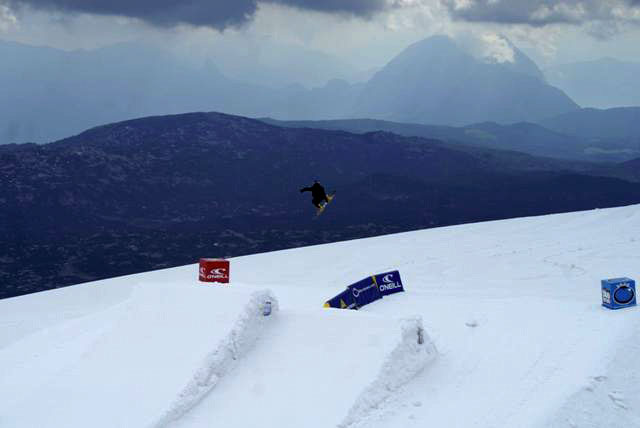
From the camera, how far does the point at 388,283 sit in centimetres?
2575

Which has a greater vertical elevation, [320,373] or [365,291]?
[365,291]

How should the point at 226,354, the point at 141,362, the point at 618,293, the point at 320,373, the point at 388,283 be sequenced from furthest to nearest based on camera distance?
the point at 388,283, the point at 618,293, the point at 141,362, the point at 226,354, the point at 320,373

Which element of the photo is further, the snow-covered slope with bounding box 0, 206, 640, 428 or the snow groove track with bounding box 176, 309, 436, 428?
the snow groove track with bounding box 176, 309, 436, 428

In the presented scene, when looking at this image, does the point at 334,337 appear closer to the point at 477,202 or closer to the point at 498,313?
the point at 498,313

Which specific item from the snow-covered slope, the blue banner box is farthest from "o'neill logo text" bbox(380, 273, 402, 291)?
the blue banner box

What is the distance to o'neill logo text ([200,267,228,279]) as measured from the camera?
24.7 m

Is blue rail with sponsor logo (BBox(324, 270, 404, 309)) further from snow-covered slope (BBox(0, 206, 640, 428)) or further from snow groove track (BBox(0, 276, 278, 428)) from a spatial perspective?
snow groove track (BBox(0, 276, 278, 428))

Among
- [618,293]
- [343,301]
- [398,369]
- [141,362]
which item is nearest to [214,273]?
[343,301]

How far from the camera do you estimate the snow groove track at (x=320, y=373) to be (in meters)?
13.6

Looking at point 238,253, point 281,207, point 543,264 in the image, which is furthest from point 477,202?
point 543,264

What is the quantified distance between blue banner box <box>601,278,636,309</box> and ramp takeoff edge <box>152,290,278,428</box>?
1107 cm

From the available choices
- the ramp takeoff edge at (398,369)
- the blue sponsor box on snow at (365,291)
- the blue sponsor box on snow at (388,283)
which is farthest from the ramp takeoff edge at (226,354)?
the blue sponsor box on snow at (388,283)

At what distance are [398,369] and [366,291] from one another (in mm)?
9402

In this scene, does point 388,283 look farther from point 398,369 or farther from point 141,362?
point 141,362
